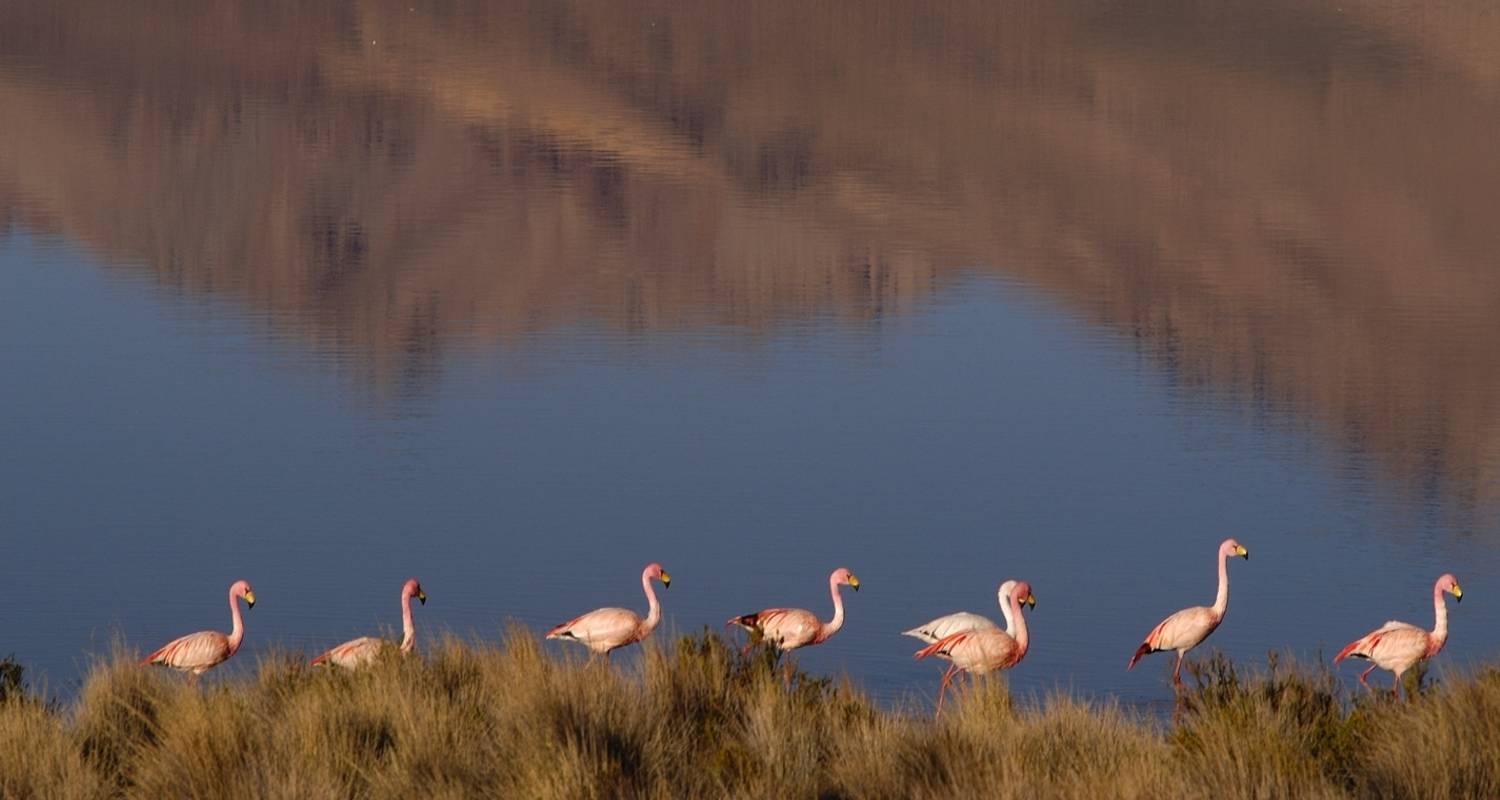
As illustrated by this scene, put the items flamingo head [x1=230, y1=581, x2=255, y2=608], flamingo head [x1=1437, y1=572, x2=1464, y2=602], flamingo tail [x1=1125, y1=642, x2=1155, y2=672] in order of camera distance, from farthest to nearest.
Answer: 1. flamingo tail [x1=1125, y1=642, x2=1155, y2=672]
2. flamingo head [x1=1437, y1=572, x2=1464, y2=602]
3. flamingo head [x1=230, y1=581, x2=255, y2=608]

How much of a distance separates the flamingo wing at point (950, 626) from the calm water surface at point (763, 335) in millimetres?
330

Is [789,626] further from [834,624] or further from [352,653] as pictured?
[352,653]

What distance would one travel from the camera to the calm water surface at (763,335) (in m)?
14.6

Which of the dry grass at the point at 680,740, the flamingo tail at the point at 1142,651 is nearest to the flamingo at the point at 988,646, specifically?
the flamingo tail at the point at 1142,651

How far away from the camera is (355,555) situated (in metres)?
14.9

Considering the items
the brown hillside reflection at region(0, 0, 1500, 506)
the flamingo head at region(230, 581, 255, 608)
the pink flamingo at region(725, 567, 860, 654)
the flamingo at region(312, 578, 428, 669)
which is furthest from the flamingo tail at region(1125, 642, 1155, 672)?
the brown hillside reflection at region(0, 0, 1500, 506)

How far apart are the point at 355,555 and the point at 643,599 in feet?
6.18

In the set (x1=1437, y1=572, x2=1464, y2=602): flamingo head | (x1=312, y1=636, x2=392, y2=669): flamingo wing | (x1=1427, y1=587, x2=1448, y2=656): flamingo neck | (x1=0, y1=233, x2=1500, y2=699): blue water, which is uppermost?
(x1=312, y1=636, x2=392, y2=669): flamingo wing

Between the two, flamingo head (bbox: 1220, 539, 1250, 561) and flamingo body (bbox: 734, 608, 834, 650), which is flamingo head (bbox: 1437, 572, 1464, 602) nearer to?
flamingo head (bbox: 1220, 539, 1250, 561)

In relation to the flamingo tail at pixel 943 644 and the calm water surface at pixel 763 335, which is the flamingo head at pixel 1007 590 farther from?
the calm water surface at pixel 763 335

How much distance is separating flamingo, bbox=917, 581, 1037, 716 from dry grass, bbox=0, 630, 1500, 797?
2.30 meters

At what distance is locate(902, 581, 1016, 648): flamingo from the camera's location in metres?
11.7

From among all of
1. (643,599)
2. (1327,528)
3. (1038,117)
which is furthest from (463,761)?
(1038,117)

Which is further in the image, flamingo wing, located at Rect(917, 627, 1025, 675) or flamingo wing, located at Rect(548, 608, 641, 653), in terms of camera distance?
flamingo wing, located at Rect(548, 608, 641, 653)
